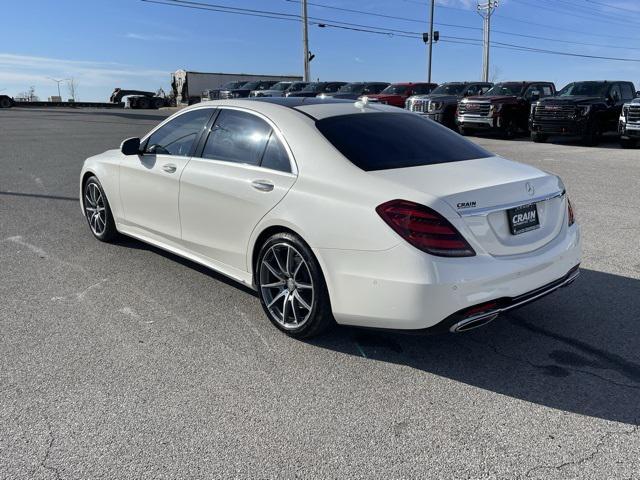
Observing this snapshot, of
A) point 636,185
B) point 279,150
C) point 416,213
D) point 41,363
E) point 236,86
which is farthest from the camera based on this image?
point 236,86

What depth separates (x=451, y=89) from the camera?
2373 centimetres

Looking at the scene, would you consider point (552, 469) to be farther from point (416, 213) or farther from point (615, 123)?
point (615, 123)

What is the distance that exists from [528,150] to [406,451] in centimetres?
1573

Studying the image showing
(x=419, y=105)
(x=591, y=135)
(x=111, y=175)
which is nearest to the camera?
(x=111, y=175)

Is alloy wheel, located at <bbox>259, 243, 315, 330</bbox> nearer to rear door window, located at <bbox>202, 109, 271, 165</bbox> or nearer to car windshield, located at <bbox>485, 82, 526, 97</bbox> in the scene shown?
rear door window, located at <bbox>202, 109, 271, 165</bbox>

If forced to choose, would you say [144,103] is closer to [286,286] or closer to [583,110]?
[583,110]

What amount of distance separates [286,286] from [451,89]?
2142 centimetres

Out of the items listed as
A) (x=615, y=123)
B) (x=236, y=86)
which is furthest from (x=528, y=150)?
(x=236, y=86)

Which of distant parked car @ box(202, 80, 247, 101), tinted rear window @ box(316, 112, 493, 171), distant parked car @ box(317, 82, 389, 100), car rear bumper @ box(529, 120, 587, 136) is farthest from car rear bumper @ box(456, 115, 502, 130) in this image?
distant parked car @ box(202, 80, 247, 101)

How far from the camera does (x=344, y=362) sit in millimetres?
3727

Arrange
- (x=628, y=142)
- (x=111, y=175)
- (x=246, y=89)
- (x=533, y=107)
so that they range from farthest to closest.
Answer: (x=246, y=89) < (x=533, y=107) < (x=628, y=142) < (x=111, y=175)

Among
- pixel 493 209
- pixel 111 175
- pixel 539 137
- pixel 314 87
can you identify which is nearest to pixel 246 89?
pixel 314 87

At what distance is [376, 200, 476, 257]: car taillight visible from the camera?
327 cm

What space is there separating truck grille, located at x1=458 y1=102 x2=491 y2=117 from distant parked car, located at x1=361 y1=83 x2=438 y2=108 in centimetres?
371
